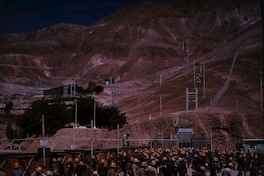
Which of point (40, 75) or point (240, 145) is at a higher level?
point (40, 75)

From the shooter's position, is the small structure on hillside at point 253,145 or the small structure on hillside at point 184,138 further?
the small structure on hillside at point 184,138

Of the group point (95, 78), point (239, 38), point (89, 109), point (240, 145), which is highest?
point (239, 38)

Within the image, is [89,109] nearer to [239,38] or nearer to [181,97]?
[181,97]

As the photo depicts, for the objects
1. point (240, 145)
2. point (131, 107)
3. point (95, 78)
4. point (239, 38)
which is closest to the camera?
point (240, 145)

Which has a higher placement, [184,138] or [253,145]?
[184,138]

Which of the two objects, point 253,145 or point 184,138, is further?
point 184,138

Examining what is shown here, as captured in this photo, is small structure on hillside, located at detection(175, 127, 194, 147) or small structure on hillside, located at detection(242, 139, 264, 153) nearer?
small structure on hillside, located at detection(242, 139, 264, 153)

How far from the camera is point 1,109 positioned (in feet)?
351

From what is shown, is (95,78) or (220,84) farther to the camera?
(95,78)

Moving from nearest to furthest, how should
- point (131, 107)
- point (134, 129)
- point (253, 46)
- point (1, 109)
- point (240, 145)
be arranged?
point (240, 145) → point (134, 129) → point (1, 109) → point (131, 107) → point (253, 46)

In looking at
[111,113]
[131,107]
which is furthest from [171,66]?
[111,113]

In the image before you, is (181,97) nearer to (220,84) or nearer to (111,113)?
(220,84)

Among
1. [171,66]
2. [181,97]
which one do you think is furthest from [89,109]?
[171,66]

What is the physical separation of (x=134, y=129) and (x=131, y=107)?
51321 millimetres
